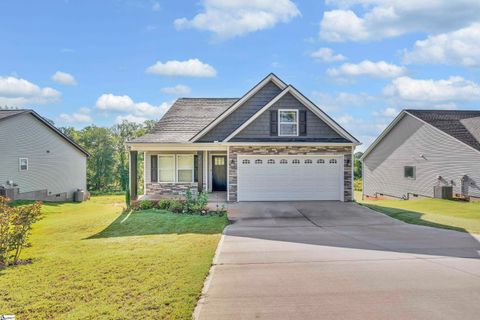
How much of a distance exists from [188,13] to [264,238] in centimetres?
1272

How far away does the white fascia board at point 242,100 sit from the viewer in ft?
63.0

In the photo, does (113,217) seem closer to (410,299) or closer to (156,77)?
(410,299)

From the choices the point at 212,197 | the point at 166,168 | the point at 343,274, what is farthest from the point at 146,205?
the point at 343,274

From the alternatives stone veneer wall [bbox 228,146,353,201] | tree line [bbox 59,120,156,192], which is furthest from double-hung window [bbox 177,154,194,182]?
tree line [bbox 59,120,156,192]

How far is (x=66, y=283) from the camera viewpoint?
6270 millimetres

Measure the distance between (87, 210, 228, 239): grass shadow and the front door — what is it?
6797 mm

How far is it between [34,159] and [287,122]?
20.3 m

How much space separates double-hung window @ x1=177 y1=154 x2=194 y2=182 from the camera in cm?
1992

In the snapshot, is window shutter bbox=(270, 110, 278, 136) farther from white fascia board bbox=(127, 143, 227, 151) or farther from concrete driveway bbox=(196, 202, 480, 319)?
concrete driveway bbox=(196, 202, 480, 319)

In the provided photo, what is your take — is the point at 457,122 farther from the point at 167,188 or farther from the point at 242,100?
the point at 167,188

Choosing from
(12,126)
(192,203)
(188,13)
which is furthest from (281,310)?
(12,126)

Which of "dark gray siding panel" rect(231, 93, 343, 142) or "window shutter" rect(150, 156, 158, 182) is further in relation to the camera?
"window shutter" rect(150, 156, 158, 182)

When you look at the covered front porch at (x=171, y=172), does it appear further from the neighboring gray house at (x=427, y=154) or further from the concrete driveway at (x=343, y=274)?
the neighboring gray house at (x=427, y=154)

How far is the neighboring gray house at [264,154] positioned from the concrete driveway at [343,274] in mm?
5975
